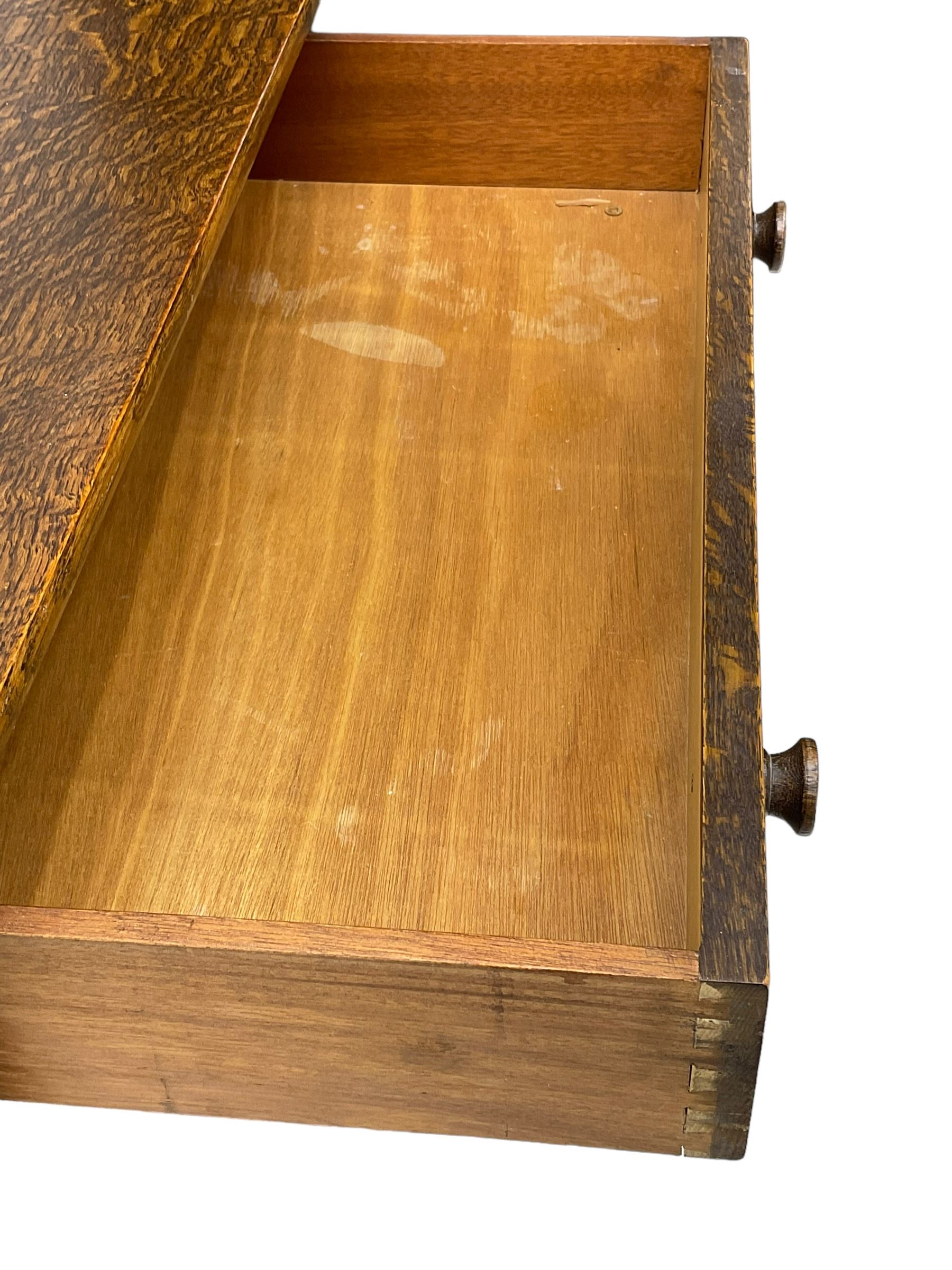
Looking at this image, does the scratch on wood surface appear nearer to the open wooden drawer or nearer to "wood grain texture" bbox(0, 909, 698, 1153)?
the open wooden drawer

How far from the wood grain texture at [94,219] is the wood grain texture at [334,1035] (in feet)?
0.69

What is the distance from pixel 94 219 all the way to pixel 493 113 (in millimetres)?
694

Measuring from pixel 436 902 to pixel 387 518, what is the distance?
17.4 inches

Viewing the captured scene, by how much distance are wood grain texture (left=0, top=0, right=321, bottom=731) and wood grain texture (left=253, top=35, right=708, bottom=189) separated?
18 centimetres

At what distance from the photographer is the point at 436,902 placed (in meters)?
1.26

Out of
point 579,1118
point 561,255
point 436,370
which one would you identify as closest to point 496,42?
point 561,255

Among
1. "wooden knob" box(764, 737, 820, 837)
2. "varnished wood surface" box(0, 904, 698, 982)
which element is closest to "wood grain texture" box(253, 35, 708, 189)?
"wooden knob" box(764, 737, 820, 837)

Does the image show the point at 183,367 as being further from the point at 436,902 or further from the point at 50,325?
the point at 436,902

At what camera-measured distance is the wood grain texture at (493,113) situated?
5.96ft

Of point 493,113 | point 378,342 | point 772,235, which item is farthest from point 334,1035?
point 493,113

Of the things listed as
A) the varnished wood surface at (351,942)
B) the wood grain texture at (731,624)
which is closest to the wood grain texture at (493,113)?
the wood grain texture at (731,624)

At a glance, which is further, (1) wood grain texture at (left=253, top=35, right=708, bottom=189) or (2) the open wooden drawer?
(1) wood grain texture at (left=253, top=35, right=708, bottom=189)

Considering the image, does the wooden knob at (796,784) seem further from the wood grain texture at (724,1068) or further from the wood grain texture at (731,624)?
the wood grain texture at (724,1068)

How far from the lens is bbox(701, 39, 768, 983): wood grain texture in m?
1.00
